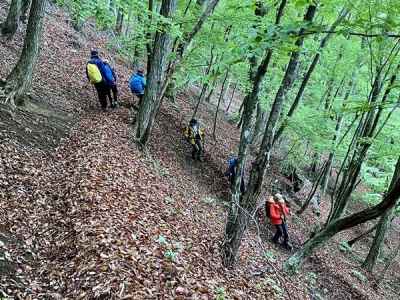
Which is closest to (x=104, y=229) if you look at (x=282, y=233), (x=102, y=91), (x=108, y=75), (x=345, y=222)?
(x=345, y=222)

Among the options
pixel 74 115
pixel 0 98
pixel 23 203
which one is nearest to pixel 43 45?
pixel 74 115

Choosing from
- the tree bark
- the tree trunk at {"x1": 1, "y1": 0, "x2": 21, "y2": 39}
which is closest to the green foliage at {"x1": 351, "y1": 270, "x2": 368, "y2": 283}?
the tree bark

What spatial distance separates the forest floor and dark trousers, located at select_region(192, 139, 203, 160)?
1.12 feet

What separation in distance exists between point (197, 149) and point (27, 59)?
7.35 meters

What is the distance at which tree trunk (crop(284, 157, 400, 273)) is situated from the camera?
25.2 ft

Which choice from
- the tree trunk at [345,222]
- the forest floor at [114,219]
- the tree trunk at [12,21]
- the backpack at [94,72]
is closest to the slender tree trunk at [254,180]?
the forest floor at [114,219]

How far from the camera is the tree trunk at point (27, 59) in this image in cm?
1006

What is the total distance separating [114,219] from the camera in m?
7.42

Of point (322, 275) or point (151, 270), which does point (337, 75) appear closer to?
point (322, 275)

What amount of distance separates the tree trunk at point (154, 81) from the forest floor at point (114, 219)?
668mm

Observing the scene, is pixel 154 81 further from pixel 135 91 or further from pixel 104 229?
pixel 104 229

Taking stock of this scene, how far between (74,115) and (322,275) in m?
9.59

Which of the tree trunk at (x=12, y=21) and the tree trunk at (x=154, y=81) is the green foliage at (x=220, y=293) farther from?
the tree trunk at (x=12, y=21)

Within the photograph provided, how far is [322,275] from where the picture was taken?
42.1 ft
